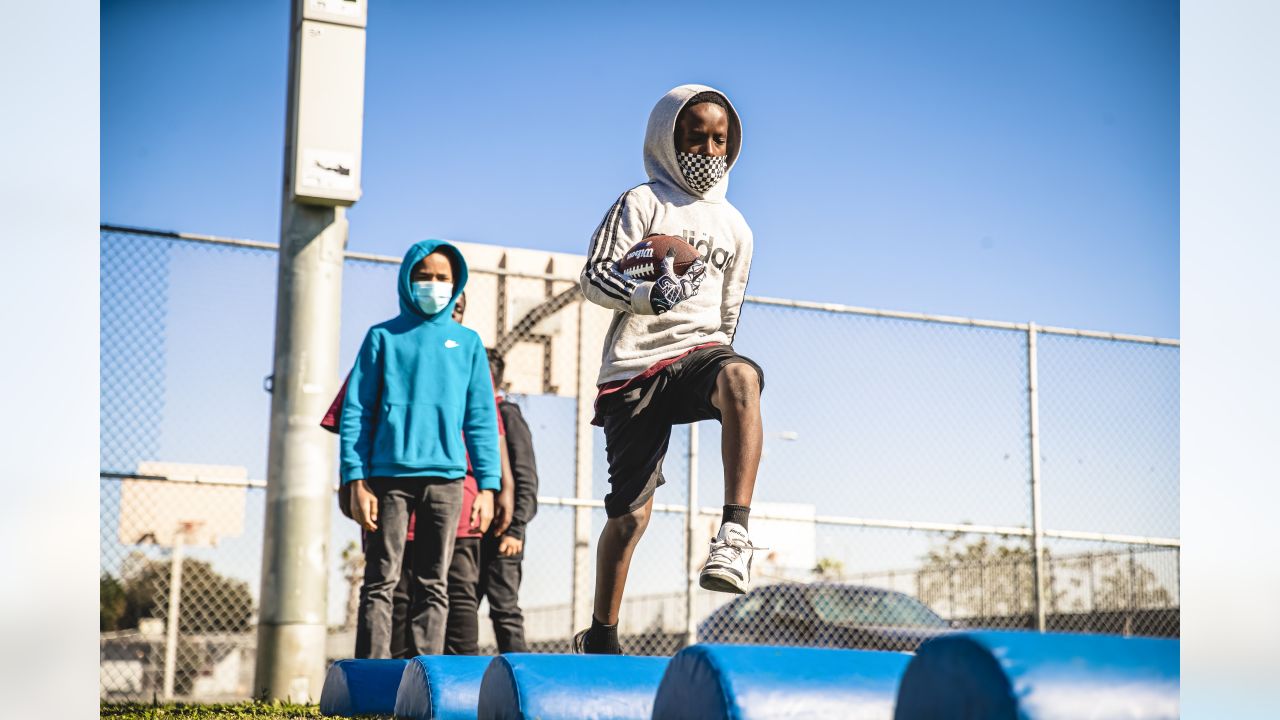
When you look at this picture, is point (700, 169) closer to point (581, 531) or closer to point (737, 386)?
point (737, 386)

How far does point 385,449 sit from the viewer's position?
16.3 feet

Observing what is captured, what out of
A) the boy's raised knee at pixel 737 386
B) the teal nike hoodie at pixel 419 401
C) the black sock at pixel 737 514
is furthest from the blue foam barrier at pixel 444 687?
the teal nike hoodie at pixel 419 401

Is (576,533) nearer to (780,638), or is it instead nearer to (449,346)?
(780,638)

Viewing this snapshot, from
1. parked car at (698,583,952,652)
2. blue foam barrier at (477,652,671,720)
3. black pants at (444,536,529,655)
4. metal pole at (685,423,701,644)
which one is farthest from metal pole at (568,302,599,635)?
blue foam barrier at (477,652,671,720)

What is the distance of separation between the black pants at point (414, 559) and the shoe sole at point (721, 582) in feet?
6.72

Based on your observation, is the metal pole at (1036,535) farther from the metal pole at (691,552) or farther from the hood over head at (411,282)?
the hood over head at (411,282)

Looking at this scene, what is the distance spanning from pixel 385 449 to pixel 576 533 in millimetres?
3697

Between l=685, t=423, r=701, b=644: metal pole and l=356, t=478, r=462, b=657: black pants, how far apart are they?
3849 millimetres

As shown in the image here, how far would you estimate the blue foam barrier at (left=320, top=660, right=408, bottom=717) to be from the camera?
4.00m

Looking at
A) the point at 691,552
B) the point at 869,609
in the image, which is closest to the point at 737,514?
the point at 691,552

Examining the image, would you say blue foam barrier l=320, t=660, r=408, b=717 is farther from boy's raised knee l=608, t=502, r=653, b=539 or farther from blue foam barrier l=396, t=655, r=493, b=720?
boy's raised knee l=608, t=502, r=653, b=539

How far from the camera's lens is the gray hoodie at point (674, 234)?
12.3 ft

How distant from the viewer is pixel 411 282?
536 centimetres
